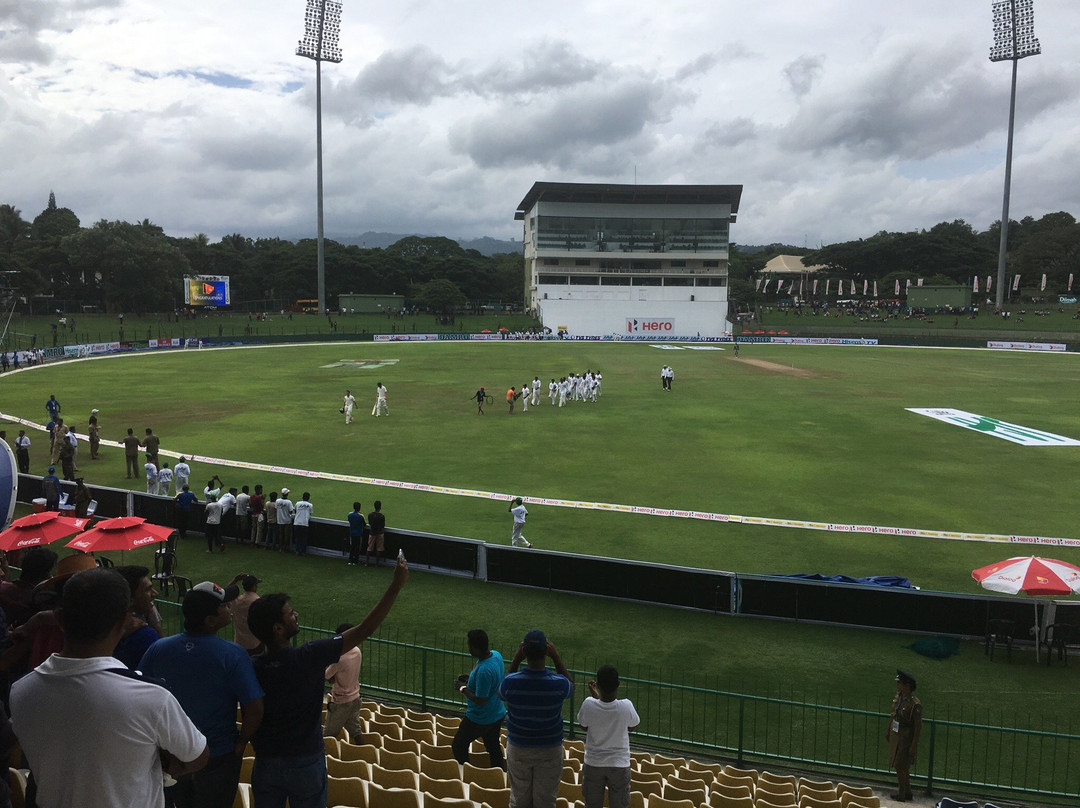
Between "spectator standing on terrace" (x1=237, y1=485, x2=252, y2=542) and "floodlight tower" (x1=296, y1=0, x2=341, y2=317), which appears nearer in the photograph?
"spectator standing on terrace" (x1=237, y1=485, x2=252, y2=542)

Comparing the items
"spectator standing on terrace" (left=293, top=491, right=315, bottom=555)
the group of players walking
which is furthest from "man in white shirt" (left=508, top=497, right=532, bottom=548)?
the group of players walking

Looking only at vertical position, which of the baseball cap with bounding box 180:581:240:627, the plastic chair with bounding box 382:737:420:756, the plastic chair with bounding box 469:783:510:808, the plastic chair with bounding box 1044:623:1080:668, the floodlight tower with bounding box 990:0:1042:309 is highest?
the floodlight tower with bounding box 990:0:1042:309

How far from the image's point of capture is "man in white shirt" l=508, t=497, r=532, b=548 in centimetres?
1769

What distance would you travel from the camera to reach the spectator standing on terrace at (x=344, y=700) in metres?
8.20

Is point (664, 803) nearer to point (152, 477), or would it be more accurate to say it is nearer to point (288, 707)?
point (288, 707)

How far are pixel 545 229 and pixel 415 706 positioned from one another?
106 meters

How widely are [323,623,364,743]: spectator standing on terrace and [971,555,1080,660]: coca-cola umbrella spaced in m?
10.4

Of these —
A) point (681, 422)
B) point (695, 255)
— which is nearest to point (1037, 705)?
point (681, 422)

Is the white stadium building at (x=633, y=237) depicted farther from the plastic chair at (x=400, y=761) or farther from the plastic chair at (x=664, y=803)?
the plastic chair at (x=664, y=803)

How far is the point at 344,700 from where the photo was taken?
823cm

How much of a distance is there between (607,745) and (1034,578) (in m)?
9.82

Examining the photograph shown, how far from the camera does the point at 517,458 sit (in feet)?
89.5

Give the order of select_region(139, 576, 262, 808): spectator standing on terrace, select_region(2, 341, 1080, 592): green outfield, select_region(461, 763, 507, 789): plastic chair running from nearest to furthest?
select_region(139, 576, 262, 808): spectator standing on terrace < select_region(461, 763, 507, 789): plastic chair < select_region(2, 341, 1080, 592): green outfield

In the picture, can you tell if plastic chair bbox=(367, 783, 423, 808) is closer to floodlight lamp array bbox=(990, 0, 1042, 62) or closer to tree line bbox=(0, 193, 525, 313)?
tree line bbox=(0, 193, 525, 313)
